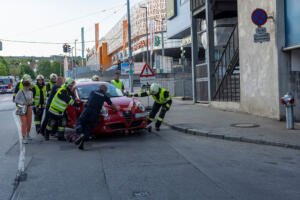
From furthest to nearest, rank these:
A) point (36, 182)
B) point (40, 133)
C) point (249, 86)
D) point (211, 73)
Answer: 1. point (211, 73)
2. point (249, 86)
3. point (40, 133)
4. point (36, 182)

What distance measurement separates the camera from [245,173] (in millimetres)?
5965

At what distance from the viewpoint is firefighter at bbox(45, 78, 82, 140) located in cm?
982

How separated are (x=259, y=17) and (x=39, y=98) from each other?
23.5 ft

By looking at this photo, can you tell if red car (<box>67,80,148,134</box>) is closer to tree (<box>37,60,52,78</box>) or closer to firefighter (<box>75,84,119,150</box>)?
firefighter (<box>75,84,119,150</box>)

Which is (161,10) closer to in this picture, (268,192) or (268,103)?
(268,103)

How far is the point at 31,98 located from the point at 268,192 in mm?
7208

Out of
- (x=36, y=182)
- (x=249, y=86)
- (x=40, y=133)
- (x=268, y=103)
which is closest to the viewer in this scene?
(x=36, y=182)

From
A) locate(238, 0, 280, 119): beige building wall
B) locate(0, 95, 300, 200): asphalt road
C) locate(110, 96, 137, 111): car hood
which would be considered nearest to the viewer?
locate(0, 95, 300, 200): asphalt road

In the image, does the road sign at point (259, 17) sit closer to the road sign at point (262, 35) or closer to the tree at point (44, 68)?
the road sign at point (262, 35)

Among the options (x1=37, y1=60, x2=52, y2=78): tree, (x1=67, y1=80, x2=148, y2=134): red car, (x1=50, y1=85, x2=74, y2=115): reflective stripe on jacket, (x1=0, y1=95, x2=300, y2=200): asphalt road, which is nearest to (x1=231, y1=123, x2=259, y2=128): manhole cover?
(x1=0, y1=95, x2=300, y2=200): asphalt road

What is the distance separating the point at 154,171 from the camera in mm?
6141

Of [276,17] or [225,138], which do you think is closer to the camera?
[225,138]

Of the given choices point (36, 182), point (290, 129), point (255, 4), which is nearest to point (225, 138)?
point (290, 129)

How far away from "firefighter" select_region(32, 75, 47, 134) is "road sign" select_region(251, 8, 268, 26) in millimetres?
6736
